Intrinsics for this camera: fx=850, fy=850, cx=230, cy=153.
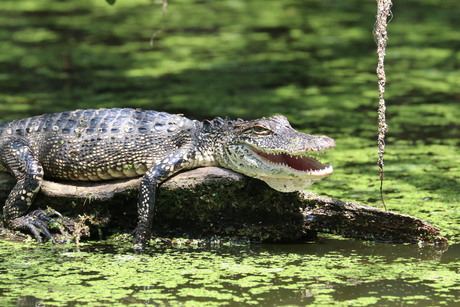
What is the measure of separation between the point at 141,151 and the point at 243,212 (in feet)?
3.01

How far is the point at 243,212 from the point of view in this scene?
6.24 m

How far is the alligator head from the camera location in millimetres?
5934

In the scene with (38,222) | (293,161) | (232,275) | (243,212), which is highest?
(293,161)

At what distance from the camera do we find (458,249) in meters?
6.07

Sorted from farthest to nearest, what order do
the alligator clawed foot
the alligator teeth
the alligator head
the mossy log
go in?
the alligator clawed foot, the mossy log, the alligator teeth, the alligator head

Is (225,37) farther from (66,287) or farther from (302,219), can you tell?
(66,287)

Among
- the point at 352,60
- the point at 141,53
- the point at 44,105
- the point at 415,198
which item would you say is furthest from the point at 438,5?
the point at 415,198

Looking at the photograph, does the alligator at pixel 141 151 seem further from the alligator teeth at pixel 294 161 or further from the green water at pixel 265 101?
the green water at pixel 265 101

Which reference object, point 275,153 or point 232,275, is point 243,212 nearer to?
point 275,153

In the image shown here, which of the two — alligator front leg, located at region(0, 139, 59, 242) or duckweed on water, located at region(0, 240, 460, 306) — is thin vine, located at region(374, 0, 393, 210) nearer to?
duckweed on water, located at region(0, 240, 460, 306)

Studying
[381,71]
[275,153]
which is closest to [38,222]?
[275,153]

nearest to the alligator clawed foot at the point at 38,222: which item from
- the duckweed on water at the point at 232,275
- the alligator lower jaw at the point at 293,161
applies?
the duckweed on water at the point at 232,275

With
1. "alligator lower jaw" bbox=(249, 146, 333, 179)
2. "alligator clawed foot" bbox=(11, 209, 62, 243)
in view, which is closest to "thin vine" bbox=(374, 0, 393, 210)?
"alligator lower jaw" bbox=(249, 146, 333, 179)

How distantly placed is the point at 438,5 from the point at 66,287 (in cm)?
1439
